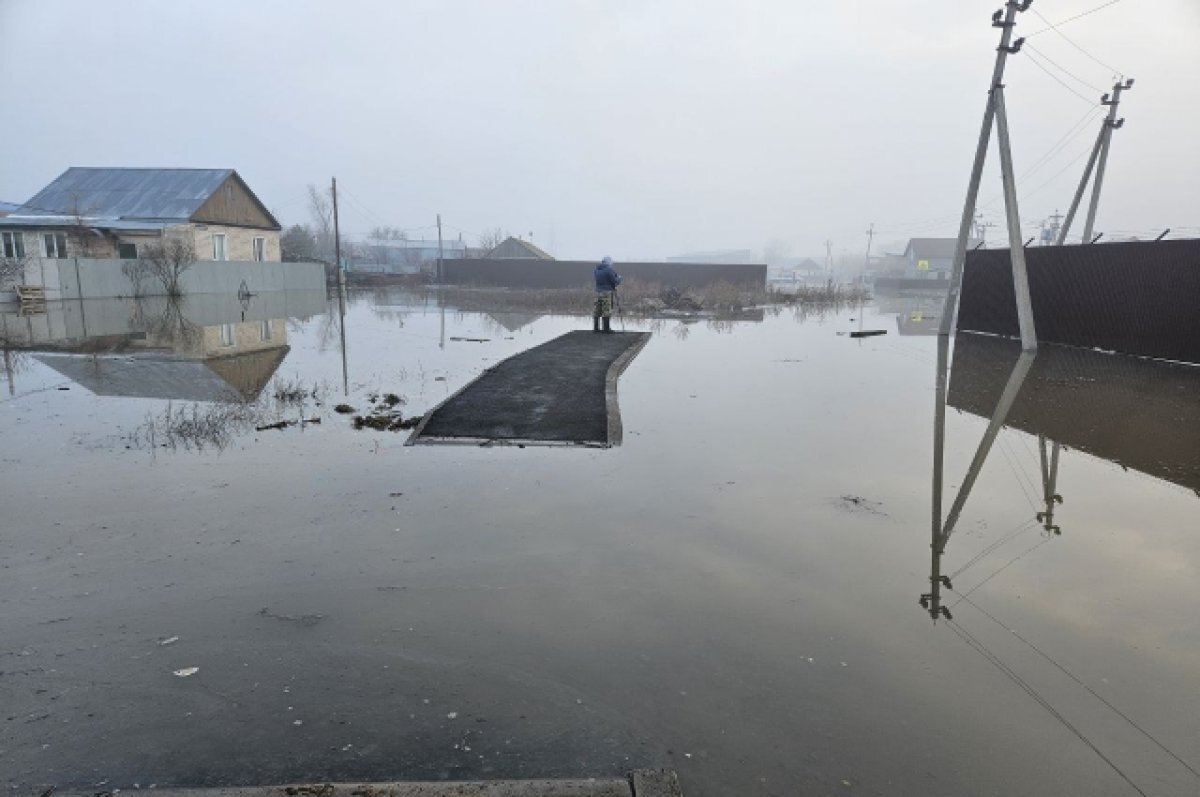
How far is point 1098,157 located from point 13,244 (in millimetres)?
39928

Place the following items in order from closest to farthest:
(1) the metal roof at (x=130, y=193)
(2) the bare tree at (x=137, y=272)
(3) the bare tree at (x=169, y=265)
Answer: (2) the bare tree at (x=137, y=272) → (3) the bare tree at (x=169, y=265) → (1) the metal roof at (x=130, y=193)

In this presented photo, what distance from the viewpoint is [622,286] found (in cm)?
3266

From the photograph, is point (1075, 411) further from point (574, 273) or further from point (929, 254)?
point (929, 254)

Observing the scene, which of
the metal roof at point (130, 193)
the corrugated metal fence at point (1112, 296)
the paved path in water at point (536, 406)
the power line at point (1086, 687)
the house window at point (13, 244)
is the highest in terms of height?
the metal roof at point (130, 193)

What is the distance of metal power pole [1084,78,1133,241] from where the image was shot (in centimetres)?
1658

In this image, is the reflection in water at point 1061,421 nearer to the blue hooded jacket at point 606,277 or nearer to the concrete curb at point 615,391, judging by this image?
the concrete curb at point 615,391

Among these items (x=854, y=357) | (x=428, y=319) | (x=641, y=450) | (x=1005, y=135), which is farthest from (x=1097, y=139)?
(x=428, y=319)

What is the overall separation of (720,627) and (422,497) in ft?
8.37

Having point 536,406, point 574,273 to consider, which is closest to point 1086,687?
point 536,406

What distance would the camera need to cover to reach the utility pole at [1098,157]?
16609mm

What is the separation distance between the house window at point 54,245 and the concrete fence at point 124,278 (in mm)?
5854

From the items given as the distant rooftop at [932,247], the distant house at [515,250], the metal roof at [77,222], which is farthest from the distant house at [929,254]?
the metal roof at [77,222]

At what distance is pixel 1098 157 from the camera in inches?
671

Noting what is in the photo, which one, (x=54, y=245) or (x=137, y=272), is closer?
(x=137, y=272)
